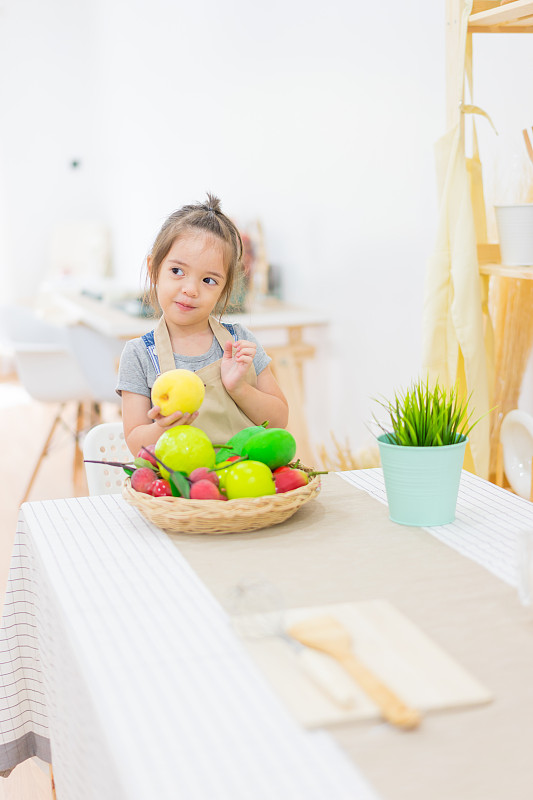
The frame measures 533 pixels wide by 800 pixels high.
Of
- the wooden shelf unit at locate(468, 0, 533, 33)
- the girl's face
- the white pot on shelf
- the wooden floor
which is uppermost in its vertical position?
the wooden shelf unit at locate(468, 0, 533, 33)

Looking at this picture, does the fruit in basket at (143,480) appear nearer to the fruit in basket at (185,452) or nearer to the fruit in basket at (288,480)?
the fruit in basket at (185,452)

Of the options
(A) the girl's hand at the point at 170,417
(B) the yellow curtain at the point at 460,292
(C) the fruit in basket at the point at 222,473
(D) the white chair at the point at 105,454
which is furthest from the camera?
(B) the yellow curtain at the point at 460,292

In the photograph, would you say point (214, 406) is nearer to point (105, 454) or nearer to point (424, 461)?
point (105, 454)

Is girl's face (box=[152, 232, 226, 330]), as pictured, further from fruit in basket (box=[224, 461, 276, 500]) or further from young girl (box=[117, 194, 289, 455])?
fruit in basket (box=[224, 461, 276, 500])

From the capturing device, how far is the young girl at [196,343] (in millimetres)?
1466

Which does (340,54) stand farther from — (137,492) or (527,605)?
(527,605)

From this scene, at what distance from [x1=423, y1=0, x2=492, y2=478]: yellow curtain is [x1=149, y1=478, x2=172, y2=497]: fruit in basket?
37.3 inches

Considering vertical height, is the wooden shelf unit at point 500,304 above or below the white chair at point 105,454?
above

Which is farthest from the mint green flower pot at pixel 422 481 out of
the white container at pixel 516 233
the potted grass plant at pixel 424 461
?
the white container at pixel 516 233

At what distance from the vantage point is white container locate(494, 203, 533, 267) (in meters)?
1.81

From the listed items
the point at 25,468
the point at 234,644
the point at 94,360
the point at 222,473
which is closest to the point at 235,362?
the point at 222,473

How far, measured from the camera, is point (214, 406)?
58.2 inches

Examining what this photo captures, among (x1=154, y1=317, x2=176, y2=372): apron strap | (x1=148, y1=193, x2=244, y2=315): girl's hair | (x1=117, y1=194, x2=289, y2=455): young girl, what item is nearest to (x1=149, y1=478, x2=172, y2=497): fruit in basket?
(x1=117, y1=194, x2=289, y2=455): young girl

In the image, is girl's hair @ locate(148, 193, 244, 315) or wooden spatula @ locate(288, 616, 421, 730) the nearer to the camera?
wooden spatula @ locate(288, 616, 421, 730)
